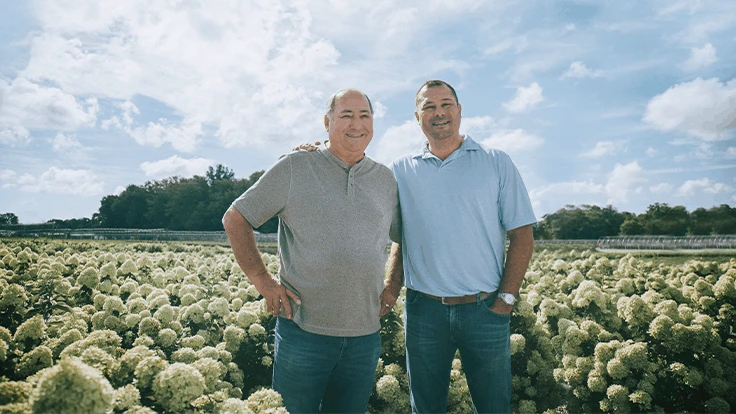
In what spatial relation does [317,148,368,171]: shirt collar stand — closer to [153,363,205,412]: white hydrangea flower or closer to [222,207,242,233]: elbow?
[222,207,242,233]: elbow

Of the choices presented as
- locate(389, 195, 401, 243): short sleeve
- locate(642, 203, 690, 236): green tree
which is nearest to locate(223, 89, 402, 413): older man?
locate(389, 195, 401, 243): short sleeve

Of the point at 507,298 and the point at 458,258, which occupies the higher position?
the point at 458,258

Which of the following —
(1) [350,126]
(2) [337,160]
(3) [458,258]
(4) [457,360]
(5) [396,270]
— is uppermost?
(1) [350,126]

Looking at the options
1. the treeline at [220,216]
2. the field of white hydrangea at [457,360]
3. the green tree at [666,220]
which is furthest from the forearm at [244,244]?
the green tree at [666,220]

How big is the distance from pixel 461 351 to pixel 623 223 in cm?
7204

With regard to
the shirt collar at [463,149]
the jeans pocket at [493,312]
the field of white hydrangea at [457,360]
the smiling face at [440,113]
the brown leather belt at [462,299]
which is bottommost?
the field of white hydrangea at [457,360]

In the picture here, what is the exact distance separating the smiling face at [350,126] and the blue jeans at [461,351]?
1131 millimetres

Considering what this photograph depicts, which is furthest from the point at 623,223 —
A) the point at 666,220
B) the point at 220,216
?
the point at 220,216

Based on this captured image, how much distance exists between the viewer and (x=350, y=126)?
8.82 feet

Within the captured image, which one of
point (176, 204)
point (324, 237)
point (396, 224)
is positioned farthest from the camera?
point (176, 204)

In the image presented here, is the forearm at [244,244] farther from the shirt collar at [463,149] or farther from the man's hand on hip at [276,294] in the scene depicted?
the shirt collar at [463,149]

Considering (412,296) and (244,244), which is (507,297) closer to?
(412,296)

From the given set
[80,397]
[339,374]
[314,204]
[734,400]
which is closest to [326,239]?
[314,204]

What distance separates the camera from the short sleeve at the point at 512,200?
9.91 feet
